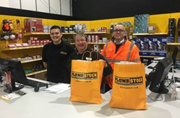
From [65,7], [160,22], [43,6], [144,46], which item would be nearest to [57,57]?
[144,46]

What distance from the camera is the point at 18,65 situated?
6.59 ft

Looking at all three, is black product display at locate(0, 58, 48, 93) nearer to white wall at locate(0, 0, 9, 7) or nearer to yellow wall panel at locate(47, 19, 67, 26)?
yellow wall panel at locate(47, 19, 67, 26)

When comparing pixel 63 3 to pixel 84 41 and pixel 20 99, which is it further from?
pixel 20 99

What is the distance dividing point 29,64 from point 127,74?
426cm

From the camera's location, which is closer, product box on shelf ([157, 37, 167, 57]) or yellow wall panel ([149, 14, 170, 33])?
product box on shelf ([157, 37, 167, 57])

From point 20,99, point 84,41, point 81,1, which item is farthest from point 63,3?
point 20,99

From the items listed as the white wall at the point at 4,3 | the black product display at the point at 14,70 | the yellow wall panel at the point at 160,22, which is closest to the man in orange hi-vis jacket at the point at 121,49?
the black product display at the point at 14,70

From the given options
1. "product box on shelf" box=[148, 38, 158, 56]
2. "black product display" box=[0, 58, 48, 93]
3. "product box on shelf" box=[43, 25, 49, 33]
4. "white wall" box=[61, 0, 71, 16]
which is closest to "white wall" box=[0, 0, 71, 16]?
"white wall" box=[61, 0, 71, 16]

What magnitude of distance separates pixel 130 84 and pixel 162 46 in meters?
3.21

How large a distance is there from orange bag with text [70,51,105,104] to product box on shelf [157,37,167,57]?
3.13 metres

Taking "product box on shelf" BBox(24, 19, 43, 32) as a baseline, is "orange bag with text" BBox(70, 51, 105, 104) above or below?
below

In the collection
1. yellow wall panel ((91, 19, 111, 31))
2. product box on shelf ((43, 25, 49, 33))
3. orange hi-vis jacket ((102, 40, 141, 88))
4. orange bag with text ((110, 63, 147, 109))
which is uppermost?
yellow wall panel ((91, 19, 111, 31))

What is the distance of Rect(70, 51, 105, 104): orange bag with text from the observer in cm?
153

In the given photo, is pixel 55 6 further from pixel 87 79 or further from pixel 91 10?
pixel 87 79
